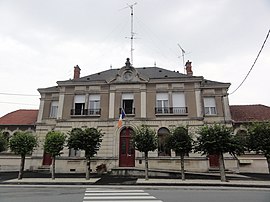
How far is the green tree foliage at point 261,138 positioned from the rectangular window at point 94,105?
1247 cm

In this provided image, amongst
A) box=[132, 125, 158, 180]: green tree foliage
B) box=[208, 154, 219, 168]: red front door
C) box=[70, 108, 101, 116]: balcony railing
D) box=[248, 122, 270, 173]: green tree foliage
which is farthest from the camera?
box=[70, 108, 101, 116]: balcony railing

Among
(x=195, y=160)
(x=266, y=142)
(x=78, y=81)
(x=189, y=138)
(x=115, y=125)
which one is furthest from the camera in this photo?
(x=78, y=81)

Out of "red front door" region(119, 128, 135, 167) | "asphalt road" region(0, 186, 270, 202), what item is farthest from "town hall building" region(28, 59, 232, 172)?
"asphalt road" region(0, 186, 270, 202)

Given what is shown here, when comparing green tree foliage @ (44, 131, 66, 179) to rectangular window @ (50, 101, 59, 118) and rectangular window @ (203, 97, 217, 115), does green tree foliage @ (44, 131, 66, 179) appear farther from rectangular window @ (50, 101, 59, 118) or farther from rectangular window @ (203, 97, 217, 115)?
rectangular window @ (203, 97, 217, 115)

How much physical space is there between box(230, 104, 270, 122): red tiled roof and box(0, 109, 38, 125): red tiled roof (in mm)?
20188

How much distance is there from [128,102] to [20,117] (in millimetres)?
12506

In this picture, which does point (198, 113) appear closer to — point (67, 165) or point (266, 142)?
point (266, 142)

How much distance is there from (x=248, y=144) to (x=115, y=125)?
1038cm

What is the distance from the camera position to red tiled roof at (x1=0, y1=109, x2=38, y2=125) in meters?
22.1

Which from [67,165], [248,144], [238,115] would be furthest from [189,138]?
[67,165]

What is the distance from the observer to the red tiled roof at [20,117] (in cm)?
2214

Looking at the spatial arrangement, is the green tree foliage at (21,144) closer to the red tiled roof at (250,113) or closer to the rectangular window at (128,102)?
the rectangular window at (128,102)

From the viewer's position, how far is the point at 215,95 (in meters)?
20.0

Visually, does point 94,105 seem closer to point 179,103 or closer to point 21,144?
point 21,144
